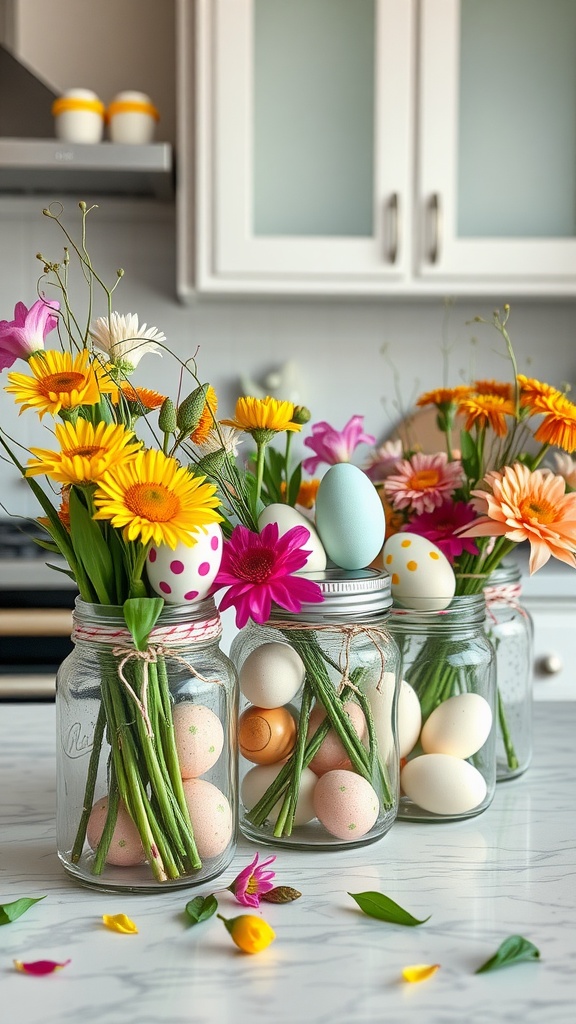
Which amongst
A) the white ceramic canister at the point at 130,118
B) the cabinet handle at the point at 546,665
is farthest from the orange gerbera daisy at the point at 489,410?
the white ceramic canister at the point at 130,118

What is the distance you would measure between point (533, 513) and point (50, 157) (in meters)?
1.82

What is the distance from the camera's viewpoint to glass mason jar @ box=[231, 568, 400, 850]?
720 mm

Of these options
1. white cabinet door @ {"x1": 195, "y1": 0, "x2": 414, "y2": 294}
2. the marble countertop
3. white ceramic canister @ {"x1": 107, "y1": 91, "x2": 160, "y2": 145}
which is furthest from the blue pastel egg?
white ceramic canister @ {"x1": 107, "y1": 91, "x2": 160, "y2": 145}

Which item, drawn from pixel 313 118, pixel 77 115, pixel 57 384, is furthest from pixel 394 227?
pixel 57 384

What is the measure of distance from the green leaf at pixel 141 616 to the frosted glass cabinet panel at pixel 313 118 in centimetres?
182

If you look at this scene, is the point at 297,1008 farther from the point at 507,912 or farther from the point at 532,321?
the point at 532,321

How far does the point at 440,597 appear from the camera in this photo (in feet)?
2.67

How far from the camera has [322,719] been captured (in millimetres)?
724

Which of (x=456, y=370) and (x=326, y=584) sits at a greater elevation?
(x=456, y=370)

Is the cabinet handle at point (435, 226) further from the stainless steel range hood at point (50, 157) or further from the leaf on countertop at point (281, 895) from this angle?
the leaf on countertop at point (281, 895)

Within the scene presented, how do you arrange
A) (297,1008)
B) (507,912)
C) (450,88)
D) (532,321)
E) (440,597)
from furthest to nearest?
(532,321), (450,88), (440,597), (507,912), (297,1008)

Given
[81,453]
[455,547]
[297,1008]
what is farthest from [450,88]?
[297,1008]

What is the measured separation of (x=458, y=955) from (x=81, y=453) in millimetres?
369

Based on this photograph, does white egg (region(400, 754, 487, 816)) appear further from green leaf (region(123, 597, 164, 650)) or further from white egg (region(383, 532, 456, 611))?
green leaf (region(123, 597, 164, 650))
